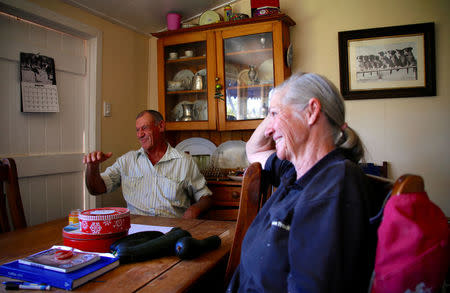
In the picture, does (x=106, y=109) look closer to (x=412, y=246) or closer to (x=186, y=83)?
(x=186, y=83)

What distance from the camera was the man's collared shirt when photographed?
6.80 ft

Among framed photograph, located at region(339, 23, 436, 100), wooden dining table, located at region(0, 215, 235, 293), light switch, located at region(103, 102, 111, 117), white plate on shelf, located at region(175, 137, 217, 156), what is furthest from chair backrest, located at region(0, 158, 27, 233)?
framed photograph, located at region(339, 23, 436, 100)

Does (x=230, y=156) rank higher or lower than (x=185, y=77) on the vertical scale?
lower

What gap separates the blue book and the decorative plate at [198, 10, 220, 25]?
2.39 m

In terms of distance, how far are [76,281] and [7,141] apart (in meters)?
1.58

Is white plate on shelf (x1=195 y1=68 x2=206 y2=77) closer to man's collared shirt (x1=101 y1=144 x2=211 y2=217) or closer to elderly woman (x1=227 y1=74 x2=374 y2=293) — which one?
man's collared shirt (x1=101 y1=144 x2=211 y2=217)

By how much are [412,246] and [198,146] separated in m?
2.55

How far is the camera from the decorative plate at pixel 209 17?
2.84 meters

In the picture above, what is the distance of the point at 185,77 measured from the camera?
9.89 ft

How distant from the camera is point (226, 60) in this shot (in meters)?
2.78

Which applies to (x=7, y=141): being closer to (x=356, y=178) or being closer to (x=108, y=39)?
(x=108, y=39)


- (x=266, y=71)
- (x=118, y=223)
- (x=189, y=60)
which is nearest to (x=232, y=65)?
(x=266, y=71)

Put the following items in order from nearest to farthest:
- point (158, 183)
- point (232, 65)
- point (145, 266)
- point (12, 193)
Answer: point (145, 266) < point (12, 193) < point (158, 183) < point (232, 65)

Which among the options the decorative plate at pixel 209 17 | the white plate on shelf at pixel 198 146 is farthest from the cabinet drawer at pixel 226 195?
the decorative plate at pixel 209 17
